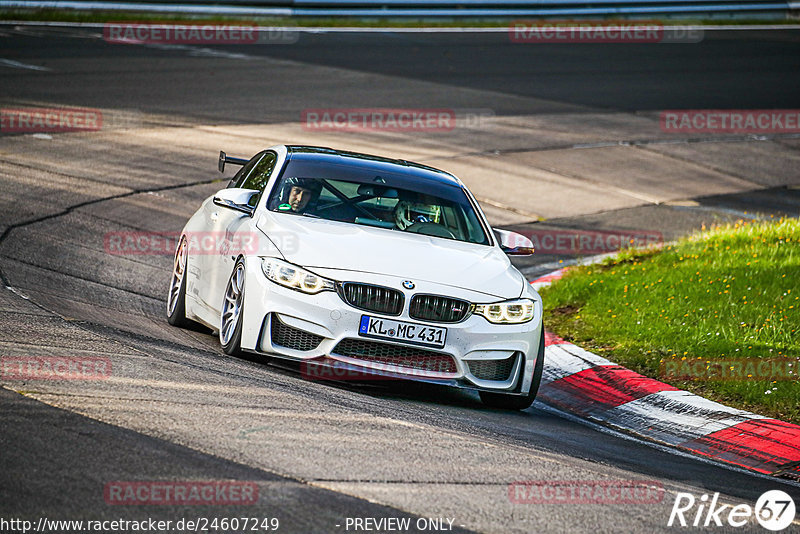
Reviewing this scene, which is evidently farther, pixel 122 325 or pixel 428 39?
pixel 428 39

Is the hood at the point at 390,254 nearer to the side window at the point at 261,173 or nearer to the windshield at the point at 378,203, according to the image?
the windshield at the point at 378,203

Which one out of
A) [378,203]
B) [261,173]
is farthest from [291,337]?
[261,173]

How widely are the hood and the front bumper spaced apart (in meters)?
0.13

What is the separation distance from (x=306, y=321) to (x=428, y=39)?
23.8 meters

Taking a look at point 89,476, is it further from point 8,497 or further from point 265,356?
point 265,356

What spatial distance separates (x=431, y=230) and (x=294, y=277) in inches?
58.6

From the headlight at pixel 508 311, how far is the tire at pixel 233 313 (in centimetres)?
157

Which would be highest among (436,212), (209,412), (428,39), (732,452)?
(428,39)

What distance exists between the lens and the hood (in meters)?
7.32

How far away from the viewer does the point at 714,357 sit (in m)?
8.71

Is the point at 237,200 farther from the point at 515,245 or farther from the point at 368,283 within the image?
the point at 515,245

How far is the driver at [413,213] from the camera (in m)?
8.47

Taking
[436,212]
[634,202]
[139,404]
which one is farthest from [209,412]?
[634,202]

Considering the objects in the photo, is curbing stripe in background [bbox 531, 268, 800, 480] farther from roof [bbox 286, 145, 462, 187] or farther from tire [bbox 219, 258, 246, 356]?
tire [bbox 219, 258, 246, 356]
